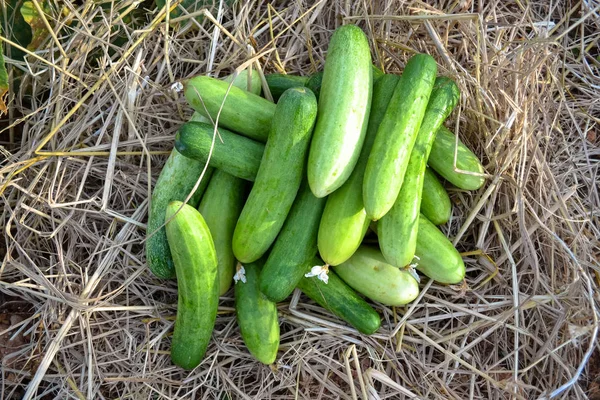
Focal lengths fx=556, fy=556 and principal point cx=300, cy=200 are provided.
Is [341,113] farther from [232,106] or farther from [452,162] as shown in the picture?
[452,162]

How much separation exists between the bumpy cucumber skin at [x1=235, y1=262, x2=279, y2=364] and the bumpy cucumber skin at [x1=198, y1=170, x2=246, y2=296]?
12 centimetres

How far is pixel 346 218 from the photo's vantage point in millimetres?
2725

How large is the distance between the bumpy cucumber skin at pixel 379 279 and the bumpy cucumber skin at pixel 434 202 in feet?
1.15

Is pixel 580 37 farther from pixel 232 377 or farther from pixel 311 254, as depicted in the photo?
pixel 232 377

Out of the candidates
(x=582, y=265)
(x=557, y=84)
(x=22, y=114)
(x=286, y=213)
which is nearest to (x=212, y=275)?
(x=286, y=213)

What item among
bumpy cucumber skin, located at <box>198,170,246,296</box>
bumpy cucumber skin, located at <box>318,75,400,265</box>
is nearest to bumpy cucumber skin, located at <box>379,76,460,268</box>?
bumpy cucumber skin, located at <box>318,75,400,265</box>

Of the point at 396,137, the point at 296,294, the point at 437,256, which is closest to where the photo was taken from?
the point at 396,137

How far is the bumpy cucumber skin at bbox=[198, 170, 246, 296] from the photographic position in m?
2.99

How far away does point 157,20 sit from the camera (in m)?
3.26

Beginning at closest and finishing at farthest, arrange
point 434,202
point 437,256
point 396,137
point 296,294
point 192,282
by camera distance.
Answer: point 396,137, point 192,282, point 437,256, point 434,202, point 296,294

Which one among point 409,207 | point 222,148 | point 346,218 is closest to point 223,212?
point 222,148

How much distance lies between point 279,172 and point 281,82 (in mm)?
722

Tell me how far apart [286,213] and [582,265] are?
1.72 metres

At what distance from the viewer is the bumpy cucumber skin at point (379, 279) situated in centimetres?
297
